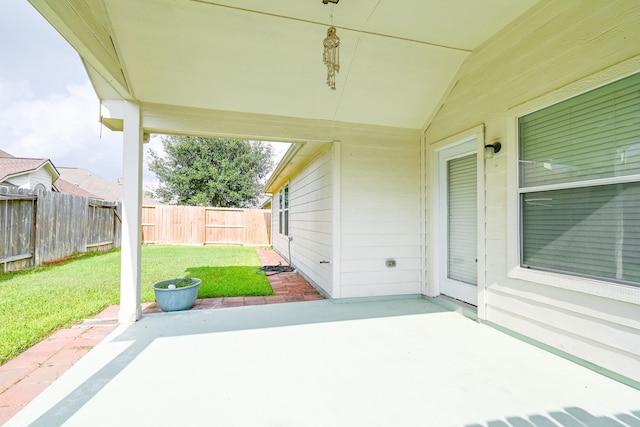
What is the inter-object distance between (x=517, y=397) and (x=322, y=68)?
3557 mm

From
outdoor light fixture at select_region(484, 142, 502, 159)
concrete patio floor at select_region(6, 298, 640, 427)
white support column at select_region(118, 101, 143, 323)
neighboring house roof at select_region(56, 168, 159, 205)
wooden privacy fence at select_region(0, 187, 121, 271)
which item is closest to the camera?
concrete patio floor at select_region(6, 298, 640, 427)

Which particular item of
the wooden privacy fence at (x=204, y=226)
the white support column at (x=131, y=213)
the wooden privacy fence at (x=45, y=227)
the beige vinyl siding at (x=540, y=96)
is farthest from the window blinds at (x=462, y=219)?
the wooden privacy fence at (x=204, y=226)

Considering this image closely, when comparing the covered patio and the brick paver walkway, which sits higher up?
the covered patio

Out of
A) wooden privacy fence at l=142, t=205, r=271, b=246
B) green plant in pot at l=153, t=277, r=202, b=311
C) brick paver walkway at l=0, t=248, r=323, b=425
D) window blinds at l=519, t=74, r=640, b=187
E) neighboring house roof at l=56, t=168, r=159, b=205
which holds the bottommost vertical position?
brick paver walkway at l=0, t=248, r=323, b=425

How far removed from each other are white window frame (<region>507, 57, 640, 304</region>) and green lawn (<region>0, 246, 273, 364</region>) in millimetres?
3567

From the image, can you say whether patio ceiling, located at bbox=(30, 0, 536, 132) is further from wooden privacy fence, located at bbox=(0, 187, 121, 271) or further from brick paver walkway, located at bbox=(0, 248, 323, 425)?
wooden privacy fence, located at bbox=(0, 187, 121, 271)

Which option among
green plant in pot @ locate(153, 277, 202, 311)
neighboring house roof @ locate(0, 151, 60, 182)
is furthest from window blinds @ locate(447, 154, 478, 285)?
neighboring house roof @ locate(0, 151, 60, 182)

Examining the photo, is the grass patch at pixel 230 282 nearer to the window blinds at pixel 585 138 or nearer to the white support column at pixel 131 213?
the white support column at pixel 131 213

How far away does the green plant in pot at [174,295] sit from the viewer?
382 centimetres

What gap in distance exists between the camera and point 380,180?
14.7ft

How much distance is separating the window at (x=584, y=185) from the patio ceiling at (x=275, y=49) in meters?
1.15

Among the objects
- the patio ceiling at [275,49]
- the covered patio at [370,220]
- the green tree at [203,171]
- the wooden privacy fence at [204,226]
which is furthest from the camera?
the green tree at [203,171]

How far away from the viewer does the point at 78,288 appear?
4.84 meters

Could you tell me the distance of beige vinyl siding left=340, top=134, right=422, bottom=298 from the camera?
4348 mm
